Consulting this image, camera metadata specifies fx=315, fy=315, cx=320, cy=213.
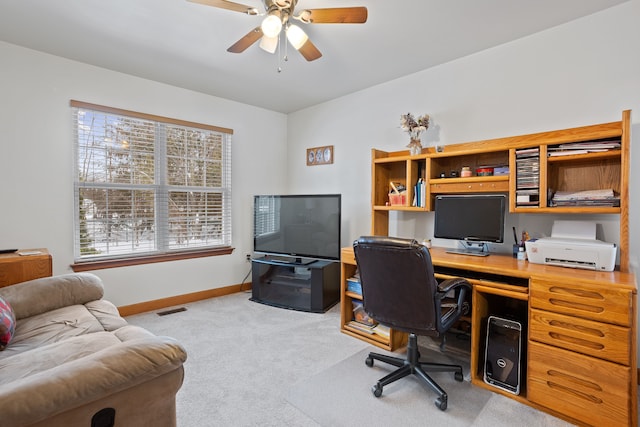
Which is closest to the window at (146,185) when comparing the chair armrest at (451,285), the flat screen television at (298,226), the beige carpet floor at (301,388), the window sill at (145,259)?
the window sill at (145,259)

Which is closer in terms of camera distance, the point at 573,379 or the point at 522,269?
the point at 573,379

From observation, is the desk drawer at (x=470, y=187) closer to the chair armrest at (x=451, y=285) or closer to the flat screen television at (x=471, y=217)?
the flat screen television at (x=471, y=217)

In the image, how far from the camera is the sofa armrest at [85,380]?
923 mm

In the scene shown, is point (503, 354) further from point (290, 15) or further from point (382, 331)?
point (290, 15)

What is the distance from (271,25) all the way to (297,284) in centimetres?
262

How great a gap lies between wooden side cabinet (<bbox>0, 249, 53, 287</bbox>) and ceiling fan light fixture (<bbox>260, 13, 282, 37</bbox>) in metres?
2.31

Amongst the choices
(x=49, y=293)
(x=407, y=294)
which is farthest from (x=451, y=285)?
(x=49, y=293)

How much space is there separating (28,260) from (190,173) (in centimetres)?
180

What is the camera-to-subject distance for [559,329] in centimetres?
178

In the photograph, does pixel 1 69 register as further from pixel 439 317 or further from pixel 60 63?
pixel 439 317

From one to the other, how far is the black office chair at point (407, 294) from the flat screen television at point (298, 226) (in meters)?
1.44

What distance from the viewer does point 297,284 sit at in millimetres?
3641

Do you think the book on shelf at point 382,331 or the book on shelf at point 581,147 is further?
the book on shelf at point 382,331

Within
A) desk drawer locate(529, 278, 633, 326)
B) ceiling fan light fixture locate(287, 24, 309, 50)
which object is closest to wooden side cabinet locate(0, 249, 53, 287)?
ceiling fan light fixture locate(287, 24, 309, 50)
